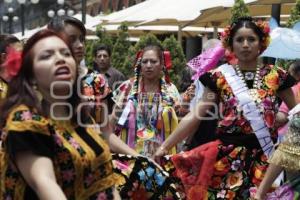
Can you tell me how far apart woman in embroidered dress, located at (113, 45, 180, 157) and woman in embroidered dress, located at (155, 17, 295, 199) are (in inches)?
64.1

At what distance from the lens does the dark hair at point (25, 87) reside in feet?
8.98

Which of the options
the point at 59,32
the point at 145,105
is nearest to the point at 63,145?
the point at 59,32

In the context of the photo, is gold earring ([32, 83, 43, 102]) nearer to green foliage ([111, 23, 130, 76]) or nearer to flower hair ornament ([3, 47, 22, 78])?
flower hair ornament ([3, 47, 22, 78])

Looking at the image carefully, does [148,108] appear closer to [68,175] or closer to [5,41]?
[5,41]

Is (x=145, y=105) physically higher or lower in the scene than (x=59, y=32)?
lower

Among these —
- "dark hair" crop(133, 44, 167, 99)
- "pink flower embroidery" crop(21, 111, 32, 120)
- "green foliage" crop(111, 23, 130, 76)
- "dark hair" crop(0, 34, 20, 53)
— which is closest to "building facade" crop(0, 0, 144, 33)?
"green foliage" crop(111, 23, 130, 76)

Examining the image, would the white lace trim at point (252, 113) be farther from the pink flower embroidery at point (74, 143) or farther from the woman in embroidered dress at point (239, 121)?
the pink flower embroidery at point (74, 143)

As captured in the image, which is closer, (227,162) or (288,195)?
(288,195)

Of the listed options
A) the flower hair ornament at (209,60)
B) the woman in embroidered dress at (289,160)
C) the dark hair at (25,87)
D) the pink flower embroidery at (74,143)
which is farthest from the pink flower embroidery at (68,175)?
the flower hair ornament at (209,60)

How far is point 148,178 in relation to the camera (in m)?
3.83

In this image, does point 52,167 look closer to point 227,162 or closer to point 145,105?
point 227,162

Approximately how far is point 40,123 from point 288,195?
65.5 inches

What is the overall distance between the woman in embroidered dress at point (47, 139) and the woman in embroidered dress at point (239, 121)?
1.96m

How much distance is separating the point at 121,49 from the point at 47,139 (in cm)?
1576
